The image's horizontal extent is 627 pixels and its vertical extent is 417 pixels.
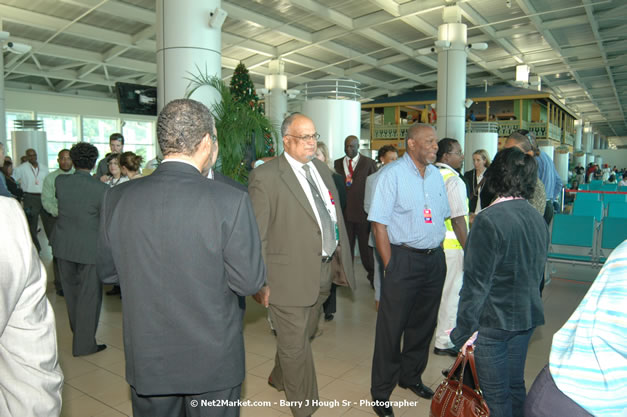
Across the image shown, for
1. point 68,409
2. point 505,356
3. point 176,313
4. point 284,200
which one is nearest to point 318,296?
point 284,200

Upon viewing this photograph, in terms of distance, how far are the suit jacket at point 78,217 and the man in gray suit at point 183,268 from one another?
2.43 m

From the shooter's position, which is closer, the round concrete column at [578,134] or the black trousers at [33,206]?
the black trousers at [33,206]

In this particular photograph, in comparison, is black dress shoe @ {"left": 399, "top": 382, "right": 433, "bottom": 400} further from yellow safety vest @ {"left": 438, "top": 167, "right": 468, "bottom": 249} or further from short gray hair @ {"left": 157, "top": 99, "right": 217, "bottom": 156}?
short gray hair @ {"left": 157, "top": 99, "right": 217, "bottom": 156}

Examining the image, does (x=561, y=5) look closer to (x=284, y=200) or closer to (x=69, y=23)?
(x=69, y=23)

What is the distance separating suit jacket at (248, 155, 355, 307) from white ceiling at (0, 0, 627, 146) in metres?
11.7

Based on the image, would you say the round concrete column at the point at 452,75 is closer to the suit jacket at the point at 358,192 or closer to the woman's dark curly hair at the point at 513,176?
the suit jacket at the point at 358,192

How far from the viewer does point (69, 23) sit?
44.3 ft

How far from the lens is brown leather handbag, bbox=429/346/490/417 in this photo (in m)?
1.98

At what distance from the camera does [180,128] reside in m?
1.67

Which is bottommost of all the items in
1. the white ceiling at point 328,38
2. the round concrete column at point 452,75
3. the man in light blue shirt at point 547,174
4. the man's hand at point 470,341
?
the man's hand at point 470,341

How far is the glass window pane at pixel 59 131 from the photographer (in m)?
21.1

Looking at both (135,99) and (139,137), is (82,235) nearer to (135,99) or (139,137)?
(135,99)

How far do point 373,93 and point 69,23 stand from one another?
17.9 metres

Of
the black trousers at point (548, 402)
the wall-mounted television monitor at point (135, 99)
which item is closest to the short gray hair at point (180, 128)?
the black trousers at point (548, 402)
